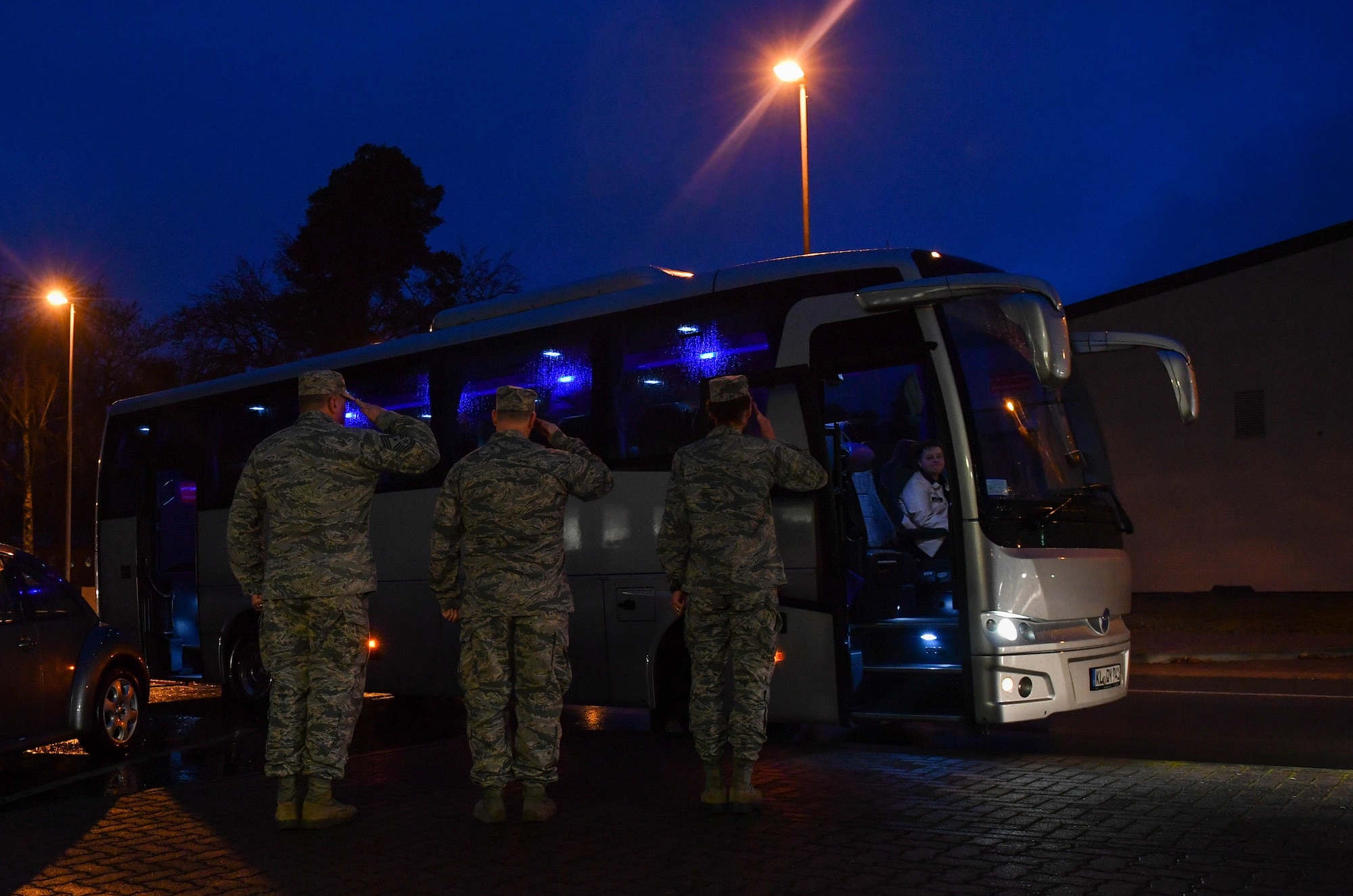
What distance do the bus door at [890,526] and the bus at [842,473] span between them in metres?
0.02

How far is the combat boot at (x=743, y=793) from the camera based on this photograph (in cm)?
645

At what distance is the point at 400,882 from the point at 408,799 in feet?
6.43

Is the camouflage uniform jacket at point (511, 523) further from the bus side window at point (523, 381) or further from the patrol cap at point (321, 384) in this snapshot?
the bus side window at point (523, 381)

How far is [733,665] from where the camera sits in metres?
6.64

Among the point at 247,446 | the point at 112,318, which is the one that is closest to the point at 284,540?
the point at 247,446

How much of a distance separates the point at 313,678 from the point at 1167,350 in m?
6.32

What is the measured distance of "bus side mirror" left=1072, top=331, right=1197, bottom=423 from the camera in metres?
8.84

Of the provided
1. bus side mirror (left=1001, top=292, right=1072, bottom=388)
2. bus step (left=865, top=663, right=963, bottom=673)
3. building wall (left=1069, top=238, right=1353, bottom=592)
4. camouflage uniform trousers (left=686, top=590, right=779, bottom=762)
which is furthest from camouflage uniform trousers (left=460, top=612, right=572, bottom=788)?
building wall (left=1069, top=238, right=1353, bottom=592)

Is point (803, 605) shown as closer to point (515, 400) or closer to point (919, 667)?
point (919, 667)

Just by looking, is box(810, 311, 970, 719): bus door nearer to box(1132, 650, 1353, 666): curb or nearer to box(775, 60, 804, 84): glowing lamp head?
box(1132, 650, 1353, 666): curb

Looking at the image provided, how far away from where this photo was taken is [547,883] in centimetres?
516

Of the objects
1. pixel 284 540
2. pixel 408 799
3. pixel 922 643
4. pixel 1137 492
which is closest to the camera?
pixel 284 540

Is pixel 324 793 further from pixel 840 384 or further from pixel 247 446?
pixel 247 446

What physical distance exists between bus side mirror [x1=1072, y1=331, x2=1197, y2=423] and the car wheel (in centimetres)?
760
